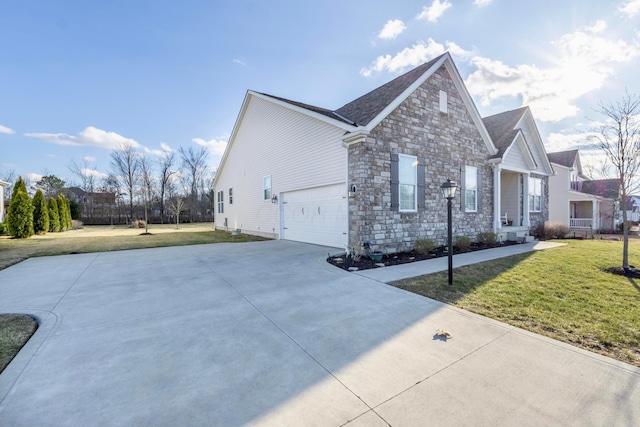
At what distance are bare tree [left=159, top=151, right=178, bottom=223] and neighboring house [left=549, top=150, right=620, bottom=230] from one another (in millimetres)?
44810

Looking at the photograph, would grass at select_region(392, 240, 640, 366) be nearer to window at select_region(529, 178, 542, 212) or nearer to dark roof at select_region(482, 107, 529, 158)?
dark roof at select_region(482, 107, 529, 158)

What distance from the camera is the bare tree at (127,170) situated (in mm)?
34406

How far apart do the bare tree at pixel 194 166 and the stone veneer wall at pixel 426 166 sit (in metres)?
38.2

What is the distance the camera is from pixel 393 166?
27.7 feet

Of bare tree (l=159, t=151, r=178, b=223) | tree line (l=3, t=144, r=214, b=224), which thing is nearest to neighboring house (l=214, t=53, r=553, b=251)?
tree line (l=3, t=144, r=214, b=224)

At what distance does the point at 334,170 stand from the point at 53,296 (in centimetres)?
748

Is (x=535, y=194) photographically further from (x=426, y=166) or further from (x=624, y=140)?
(x=426, y=166)

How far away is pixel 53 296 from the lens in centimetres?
468

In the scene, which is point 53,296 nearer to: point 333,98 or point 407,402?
point 407,402

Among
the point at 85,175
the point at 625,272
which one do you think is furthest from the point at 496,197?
the point at 85,175

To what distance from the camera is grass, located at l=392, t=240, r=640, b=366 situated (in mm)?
3076

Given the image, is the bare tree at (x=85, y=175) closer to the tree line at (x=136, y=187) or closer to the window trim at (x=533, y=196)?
the tree line at (x=136, y=187)

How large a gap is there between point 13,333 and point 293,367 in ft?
11.7

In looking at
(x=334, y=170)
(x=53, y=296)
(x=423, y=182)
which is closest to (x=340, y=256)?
(x=334, y=170)
